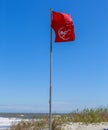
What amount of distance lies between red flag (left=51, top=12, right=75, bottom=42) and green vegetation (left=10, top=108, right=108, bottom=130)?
17.2ft

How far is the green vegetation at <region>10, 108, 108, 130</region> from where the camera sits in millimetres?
16680

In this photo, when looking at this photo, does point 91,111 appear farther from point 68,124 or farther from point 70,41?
point 70,41

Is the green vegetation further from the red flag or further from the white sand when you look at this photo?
the red flag

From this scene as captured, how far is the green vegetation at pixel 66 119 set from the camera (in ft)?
54.7

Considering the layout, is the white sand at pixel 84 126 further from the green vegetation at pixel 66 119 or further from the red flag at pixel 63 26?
the red flag at pixel 63 26

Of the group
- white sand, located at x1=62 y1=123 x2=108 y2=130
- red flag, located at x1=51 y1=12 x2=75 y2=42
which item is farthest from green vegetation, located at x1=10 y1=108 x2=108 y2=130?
red flag, located at x1=51 y1=12 x2=75 y2=42

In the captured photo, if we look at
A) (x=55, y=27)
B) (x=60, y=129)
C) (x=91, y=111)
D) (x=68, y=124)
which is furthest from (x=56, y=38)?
(x=91, y=111)

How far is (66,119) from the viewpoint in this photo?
18781 mm

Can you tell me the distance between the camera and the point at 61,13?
12719mm

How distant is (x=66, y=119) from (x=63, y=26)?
740 cm

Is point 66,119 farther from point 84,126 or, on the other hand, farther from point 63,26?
point 63,26

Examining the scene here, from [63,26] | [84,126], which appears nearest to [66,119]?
[84,126]

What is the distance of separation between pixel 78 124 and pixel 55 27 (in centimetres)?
663

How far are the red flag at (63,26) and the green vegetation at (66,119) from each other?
5.23m
